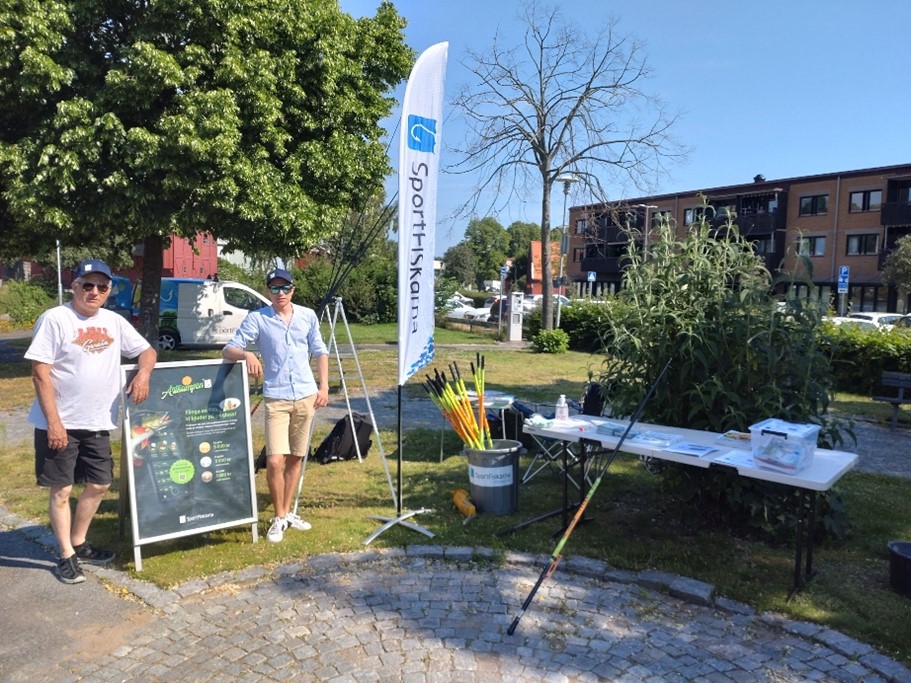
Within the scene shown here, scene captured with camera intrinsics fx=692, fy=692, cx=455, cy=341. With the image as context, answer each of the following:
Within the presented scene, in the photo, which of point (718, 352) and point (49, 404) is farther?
point (718, 352)

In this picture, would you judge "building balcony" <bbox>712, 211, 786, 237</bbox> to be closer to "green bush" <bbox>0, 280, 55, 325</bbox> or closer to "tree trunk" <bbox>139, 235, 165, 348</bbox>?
"tree trunk" <bbox>139, 235, 165, 348</bbox>

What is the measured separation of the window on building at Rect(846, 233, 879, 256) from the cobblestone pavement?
4169 centimetres

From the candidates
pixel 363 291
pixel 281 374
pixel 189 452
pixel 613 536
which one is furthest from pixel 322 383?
pixel 363 291

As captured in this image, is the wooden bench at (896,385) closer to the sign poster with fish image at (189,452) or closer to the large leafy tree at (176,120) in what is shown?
the sign poster with fish image at (189,452)

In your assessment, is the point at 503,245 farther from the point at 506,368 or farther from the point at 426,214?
the point at 426,214

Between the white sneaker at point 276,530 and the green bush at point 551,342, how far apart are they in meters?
14.5

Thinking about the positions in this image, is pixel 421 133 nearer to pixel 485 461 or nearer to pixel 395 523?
pixel 485 461

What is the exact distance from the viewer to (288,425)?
15.7 ft

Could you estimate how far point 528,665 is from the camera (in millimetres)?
3240

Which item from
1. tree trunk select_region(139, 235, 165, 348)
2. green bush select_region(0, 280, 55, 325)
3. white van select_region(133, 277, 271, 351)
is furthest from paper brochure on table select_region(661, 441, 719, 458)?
green bush select_region(0, 280, 55, 325)

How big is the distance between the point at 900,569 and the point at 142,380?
4.62 m

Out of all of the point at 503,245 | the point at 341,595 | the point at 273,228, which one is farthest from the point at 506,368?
the point at 503,245

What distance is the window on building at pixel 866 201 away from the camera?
126ft

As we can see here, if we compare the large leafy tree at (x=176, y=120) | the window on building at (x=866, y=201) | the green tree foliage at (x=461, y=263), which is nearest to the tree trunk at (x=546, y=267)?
the large leafy tree at (x=176, y=120)
